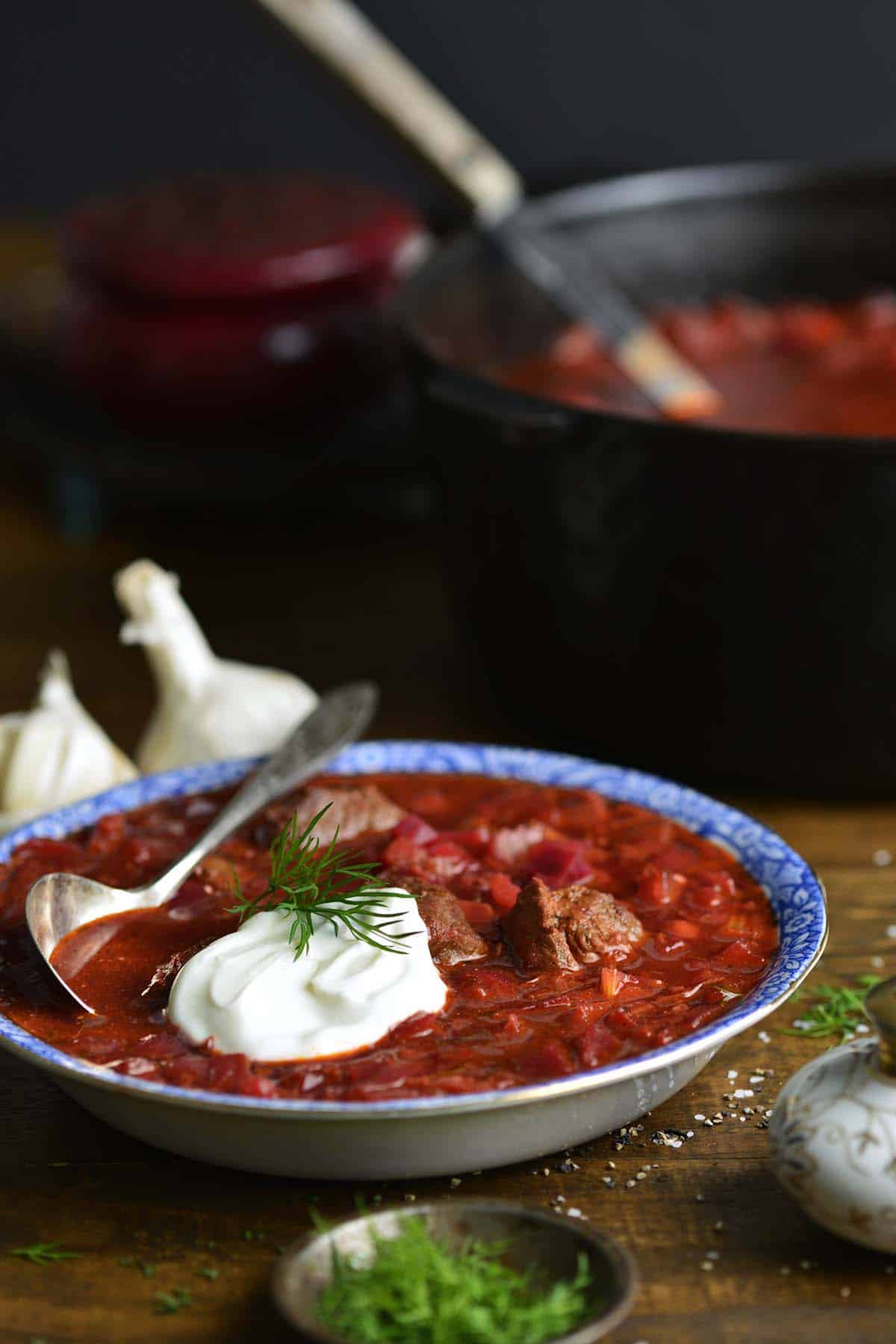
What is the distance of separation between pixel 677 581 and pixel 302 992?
3.12 ft

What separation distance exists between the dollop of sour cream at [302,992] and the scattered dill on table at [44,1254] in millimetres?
223

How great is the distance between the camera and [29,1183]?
1778 millimetres

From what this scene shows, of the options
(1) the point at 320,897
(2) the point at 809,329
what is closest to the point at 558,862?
(1) the point at 320,897

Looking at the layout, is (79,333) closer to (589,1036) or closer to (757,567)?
(757,567)

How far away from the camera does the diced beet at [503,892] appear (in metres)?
1.93

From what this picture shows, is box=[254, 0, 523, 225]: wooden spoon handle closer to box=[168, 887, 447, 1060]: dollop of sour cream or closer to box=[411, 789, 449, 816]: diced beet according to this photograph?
box=[411, 789, 449, 816]: diced beet

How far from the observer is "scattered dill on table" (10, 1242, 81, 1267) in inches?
65.1

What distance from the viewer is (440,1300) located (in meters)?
1.45

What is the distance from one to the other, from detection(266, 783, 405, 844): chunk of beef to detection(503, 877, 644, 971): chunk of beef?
291 millimetres

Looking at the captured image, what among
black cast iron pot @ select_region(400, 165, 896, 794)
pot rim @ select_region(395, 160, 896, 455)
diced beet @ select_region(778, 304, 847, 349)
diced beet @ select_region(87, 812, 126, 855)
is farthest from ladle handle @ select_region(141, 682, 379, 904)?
diced beet @ select_region(778, 304, 847, 349)

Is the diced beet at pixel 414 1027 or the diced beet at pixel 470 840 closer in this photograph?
the diced beet at pixel 414 1027

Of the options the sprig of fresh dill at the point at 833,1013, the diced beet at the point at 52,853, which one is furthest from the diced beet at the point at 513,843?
the diced beet at the point at 52,853

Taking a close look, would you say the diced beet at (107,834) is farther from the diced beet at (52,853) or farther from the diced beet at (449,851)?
the diced beet at (449,851)

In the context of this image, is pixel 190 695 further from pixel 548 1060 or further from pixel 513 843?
pixel 548 1060
